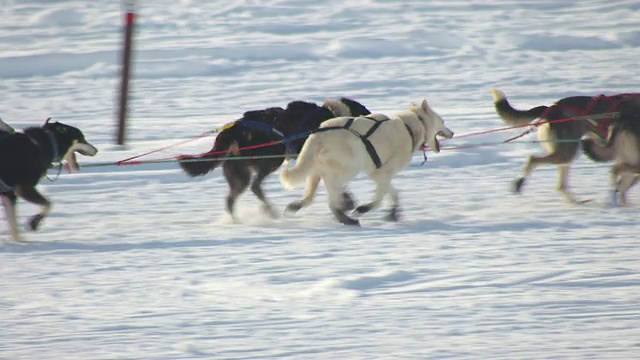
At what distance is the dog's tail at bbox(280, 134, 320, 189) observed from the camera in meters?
6.96

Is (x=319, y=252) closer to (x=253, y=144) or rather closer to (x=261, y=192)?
(x=253, y=144)

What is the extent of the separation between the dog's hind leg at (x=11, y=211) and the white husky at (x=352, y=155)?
1950mm

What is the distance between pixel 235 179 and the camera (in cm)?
754

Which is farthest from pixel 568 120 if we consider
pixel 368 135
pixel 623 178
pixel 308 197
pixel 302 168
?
pixel 302 168

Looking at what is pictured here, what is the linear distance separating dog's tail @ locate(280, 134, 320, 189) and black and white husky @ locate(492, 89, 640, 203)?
1.90 metres

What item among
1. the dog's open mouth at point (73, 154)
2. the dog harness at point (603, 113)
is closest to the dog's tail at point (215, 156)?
the dog's open mouth at point (73, 154)

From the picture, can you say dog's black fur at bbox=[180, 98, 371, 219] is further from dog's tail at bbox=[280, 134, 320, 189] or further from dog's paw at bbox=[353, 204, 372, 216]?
dog's paw at bbox=[353, 204, 372, 216]

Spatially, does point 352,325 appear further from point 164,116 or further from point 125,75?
point 164,116

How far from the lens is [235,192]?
756 centimetres

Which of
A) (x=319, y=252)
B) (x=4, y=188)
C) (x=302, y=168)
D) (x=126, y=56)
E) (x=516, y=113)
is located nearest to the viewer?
(x=319, y=252)

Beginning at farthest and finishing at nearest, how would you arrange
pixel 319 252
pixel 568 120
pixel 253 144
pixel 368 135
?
pixel 568 120 → pixel 253 144 → pixel 368 135 → pixel 319 252

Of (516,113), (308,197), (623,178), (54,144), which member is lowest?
(308,197)

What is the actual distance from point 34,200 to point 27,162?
0.31m

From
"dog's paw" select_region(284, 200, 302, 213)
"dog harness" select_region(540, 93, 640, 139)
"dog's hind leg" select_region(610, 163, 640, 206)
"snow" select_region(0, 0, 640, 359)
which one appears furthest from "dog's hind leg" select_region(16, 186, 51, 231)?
"dog's hind leg" select_region(610, 163, 640, 206)
